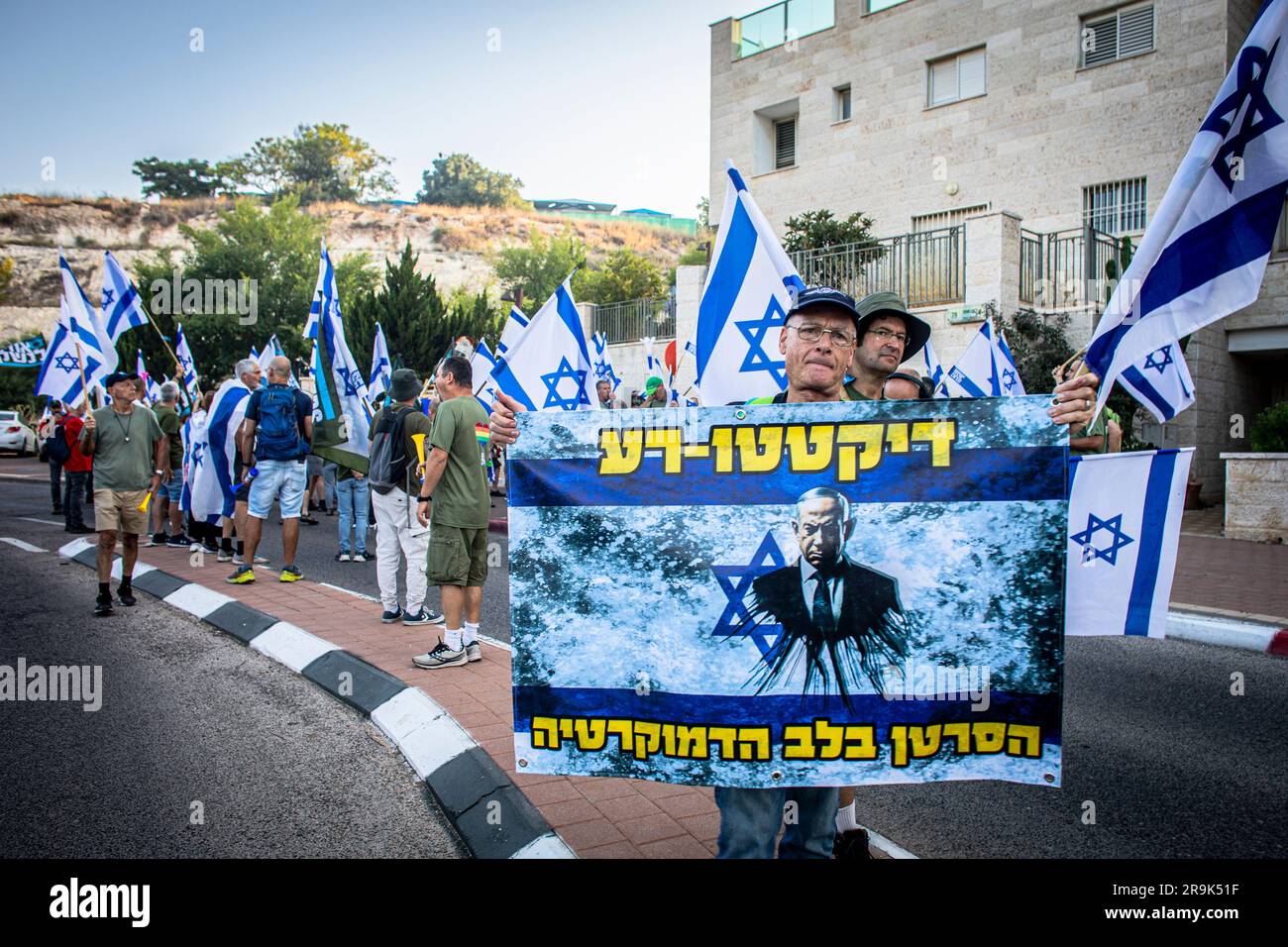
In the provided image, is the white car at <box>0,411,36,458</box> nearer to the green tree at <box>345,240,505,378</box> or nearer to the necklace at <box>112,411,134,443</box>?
the green tree at <box>345,240,505,378</box>

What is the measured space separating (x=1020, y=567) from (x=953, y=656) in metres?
0.33

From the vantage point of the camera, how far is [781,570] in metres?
2.66

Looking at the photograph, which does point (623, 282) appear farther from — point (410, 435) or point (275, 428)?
point (410, 435)

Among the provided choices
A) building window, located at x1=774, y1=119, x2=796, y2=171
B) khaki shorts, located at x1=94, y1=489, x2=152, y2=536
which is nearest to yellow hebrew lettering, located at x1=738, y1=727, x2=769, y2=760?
khaki shorts, located at x1=94, y1=489, x2=152, y2=536

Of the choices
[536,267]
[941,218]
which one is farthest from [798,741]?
[536,267]

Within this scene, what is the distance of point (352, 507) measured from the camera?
1090 cm

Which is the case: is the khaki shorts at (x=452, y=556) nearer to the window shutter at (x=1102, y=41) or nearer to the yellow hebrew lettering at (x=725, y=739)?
the yellow hebrew lettering at (x=725, y=739)

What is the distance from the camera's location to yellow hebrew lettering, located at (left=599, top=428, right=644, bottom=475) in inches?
110

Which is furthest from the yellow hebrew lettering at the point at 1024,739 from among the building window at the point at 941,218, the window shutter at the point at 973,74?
the window shutter at the point at 973,74

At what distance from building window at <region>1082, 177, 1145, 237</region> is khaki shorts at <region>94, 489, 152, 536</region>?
18.7m

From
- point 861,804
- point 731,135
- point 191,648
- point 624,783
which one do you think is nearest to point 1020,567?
point 861,804

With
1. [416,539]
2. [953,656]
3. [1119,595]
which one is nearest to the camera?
[953,656]

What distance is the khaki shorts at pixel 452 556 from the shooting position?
587cm
